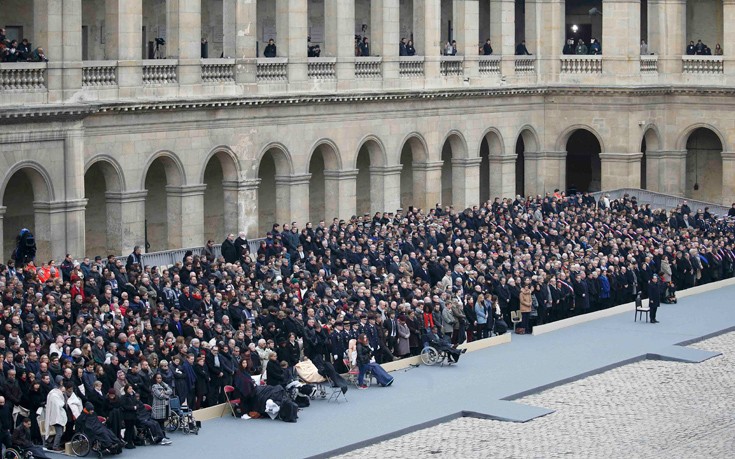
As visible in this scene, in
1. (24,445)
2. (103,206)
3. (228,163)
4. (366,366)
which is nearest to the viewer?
(24,445)

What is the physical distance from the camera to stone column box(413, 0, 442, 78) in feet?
229

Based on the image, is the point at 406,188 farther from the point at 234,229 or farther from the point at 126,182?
the point at 126,182

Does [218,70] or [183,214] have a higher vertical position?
[218,70]

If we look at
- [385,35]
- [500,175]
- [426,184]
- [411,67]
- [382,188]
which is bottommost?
[382,188]

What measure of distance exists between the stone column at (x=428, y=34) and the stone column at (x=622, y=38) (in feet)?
29.9

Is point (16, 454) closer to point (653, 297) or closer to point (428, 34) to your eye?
point (653, 297)

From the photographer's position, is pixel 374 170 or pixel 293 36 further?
pixel 374 170

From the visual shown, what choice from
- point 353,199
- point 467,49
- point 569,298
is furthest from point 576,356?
point 467,49

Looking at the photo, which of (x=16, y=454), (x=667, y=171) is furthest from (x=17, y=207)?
(x=667, y=171)

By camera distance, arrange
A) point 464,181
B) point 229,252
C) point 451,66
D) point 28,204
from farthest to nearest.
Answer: point 464,181
point 451,66
point 28,204
point 229,252

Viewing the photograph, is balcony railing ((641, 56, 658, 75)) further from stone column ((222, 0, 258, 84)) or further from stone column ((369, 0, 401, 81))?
stone column ((222, 0, 258, 84))

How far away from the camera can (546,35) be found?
77000 millimetres

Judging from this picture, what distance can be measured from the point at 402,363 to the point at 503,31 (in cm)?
3036

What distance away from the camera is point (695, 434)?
41188mm
